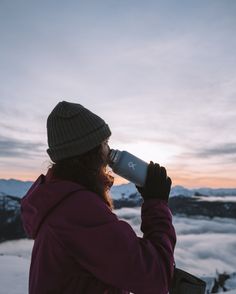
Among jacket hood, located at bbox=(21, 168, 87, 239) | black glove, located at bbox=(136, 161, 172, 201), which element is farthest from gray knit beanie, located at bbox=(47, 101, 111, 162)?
black glove, located at bbox=(136, 161, 172, 201)

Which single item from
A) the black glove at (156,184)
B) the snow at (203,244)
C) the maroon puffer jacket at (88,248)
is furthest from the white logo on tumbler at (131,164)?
the snow at (203,244)

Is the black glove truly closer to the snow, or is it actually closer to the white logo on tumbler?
the white logo on tumbler

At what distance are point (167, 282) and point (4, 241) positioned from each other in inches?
3816

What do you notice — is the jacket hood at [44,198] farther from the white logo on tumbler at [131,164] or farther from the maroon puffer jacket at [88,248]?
the white logo on tumbler at [131,164]

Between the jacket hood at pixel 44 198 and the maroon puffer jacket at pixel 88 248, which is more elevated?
the jacket hood at pixel 44 198

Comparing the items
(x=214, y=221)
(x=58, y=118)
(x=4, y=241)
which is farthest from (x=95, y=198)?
(x=214, y=221)

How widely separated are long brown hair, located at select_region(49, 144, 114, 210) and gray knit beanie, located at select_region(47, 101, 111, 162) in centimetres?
4

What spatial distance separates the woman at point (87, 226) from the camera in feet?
5.08

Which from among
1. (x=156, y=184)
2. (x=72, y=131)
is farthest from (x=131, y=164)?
(x=72, y=131)

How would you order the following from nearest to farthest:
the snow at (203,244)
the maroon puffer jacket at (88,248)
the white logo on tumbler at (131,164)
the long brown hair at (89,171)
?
the maroon puffer jacket at (88,248)
the long brown hair at (89,171)
the white logo on tumbler at (131,164)
the snow at (203,244)

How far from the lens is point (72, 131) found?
1.77m

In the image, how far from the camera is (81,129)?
1765 millimetres

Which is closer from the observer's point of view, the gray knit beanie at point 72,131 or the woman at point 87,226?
the woman at point 87,226

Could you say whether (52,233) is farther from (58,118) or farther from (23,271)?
(23,271)
